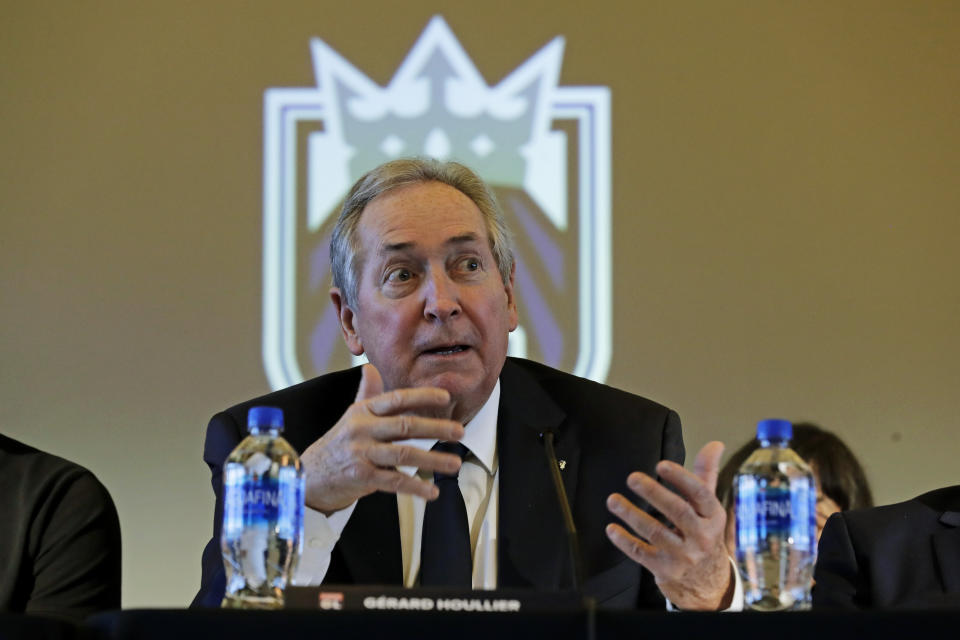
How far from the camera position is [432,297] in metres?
2.67

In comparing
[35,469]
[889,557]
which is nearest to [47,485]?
[35,469]

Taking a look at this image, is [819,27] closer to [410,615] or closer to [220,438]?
[220,438]

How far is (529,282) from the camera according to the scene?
4.16 metres

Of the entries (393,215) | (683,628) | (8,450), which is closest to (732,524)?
(393,215)

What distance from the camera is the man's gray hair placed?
2.88 meters

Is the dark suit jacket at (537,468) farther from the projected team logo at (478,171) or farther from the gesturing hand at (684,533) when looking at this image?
the projected team logo at (478,171)

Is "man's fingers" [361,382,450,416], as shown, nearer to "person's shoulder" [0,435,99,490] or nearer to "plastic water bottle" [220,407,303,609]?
"plastic water bottle" [220,407,303,609]

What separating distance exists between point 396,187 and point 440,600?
1457 millimetres

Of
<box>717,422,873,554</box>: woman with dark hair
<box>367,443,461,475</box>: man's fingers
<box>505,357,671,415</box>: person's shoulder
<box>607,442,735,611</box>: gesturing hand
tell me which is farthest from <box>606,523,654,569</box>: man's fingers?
<box>717,422,873,554</box>: woman with dark hair

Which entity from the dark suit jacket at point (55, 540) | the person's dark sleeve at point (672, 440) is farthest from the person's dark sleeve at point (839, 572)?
the dark suit jacket at point (55, 540)

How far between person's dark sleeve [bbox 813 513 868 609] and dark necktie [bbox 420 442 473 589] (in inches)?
25.3

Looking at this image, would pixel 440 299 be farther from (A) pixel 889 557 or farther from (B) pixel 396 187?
(A) pixel 889 557

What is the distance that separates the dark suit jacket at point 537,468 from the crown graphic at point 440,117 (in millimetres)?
1305

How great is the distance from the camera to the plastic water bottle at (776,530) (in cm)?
202
